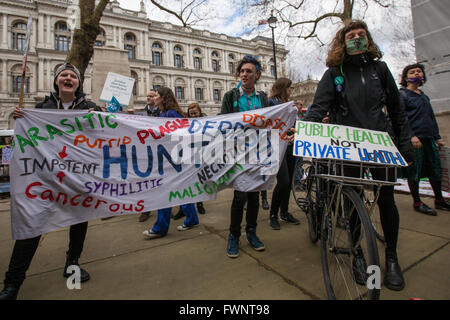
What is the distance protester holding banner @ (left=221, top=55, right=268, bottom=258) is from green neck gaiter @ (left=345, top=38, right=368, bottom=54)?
1.05m

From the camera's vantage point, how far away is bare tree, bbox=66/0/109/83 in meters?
5.68

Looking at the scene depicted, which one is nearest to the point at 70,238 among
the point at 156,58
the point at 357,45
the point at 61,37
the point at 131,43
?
the point at 357,45

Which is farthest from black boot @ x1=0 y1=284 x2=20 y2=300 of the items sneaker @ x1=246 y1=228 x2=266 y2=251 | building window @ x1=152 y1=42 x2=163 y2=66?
building window @ x1=152 y1=42 x2=163 y2=66

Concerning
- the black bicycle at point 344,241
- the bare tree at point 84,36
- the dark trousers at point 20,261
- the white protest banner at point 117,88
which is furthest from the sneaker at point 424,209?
the bare tree at point 84,36

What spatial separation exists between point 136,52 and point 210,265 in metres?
51.0

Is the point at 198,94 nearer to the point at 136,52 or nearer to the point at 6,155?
the point at 136,52

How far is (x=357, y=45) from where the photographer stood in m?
1.98

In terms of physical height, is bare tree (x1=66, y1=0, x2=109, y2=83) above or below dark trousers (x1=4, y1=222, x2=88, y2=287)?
above

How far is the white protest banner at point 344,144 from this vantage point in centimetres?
163

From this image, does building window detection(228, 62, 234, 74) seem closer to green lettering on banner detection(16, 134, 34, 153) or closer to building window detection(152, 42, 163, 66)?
building window detection(152, 42, 163, 66)

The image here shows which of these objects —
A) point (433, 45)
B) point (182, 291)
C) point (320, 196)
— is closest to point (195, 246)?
point (182, 291)

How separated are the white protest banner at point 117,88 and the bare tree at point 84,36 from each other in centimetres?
62

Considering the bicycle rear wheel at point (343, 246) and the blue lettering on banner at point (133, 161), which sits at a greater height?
the blue lettering on banner at point (133, 161)

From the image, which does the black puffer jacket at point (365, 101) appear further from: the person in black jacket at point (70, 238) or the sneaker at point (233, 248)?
the person in black jacket at point (70, 238)
